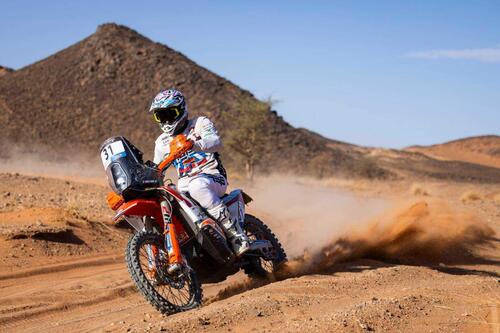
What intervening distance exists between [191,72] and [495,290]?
2575 inches

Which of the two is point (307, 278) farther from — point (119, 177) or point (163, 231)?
point (119, 177)

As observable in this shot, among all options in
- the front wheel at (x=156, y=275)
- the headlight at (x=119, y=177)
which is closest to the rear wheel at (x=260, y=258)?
the front wheel at (x=156, y=275)

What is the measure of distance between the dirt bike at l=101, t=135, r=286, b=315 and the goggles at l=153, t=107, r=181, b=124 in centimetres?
75

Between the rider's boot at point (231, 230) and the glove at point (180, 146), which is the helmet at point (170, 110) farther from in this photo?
the rider's boot at point (231, 230)

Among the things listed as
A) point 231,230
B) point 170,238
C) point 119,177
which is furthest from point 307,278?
point 119,177

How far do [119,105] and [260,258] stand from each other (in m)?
59.9

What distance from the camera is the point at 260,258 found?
849cm

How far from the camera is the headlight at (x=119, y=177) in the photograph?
6309 mm

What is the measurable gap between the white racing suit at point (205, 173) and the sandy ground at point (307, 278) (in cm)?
80

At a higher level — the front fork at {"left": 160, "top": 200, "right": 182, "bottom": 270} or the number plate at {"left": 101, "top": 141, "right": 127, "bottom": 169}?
the number plate at {"left": 101, "top": 141, "right": 127, "bottom": 169}

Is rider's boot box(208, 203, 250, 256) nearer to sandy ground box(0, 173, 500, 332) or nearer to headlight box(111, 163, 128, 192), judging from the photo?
sandy ground box(0, 173, 500, 332)

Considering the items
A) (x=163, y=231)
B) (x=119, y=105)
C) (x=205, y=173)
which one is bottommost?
(x=163, y=231)

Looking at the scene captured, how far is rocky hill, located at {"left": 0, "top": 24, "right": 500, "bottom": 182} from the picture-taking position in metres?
59.3

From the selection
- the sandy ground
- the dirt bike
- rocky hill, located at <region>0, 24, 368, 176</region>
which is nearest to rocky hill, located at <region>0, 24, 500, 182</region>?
rocky hill, located at <region>0, 24, 368, 176</region>
